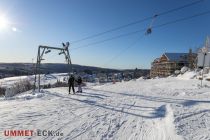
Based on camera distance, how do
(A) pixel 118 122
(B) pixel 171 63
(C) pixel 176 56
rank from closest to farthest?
(A) pixel 118 122 < (B) pixel 171 63 < (C) pixel 176 56

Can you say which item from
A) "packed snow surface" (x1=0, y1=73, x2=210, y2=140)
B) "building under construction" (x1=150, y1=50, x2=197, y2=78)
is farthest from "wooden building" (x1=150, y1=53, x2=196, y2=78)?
"packed snow surface" (x1=0, y1=73, x2=210, y2=140)

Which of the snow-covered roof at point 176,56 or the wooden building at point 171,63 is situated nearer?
the wooden building at point 171,63

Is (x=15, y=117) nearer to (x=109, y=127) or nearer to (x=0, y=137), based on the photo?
(x=0, y=137)

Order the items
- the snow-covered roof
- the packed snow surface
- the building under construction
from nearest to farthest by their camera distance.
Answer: the packed snow surface
the building under construction
the snow-covered roof

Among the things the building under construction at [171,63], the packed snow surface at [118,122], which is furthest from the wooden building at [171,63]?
the packed snow surface at [118,122]

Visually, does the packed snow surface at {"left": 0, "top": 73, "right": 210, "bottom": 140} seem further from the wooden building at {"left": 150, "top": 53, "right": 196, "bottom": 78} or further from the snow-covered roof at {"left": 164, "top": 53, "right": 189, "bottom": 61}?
the snow-covered roof at {"left": 164, "top": 53, "right": 189, "bottom": 61}

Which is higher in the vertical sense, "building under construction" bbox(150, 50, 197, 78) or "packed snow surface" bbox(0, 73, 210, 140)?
"building under construction" bbox(150, 50, 197, 78)

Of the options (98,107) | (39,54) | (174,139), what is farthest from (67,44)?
(174,139)

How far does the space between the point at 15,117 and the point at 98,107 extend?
4713mm

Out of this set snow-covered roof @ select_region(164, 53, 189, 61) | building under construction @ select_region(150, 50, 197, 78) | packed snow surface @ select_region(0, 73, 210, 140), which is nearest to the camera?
packed snow surface @ select_region(0, 73, 210, 140)

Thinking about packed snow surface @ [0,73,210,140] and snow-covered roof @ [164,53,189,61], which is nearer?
packed snow surface @ [0,73,210,140]

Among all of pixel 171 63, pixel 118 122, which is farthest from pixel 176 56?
pixel 118 122

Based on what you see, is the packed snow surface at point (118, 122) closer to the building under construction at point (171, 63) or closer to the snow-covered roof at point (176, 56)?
the building under construction at point (171, 63)

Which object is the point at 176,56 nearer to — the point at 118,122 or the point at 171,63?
the point at 171,63
